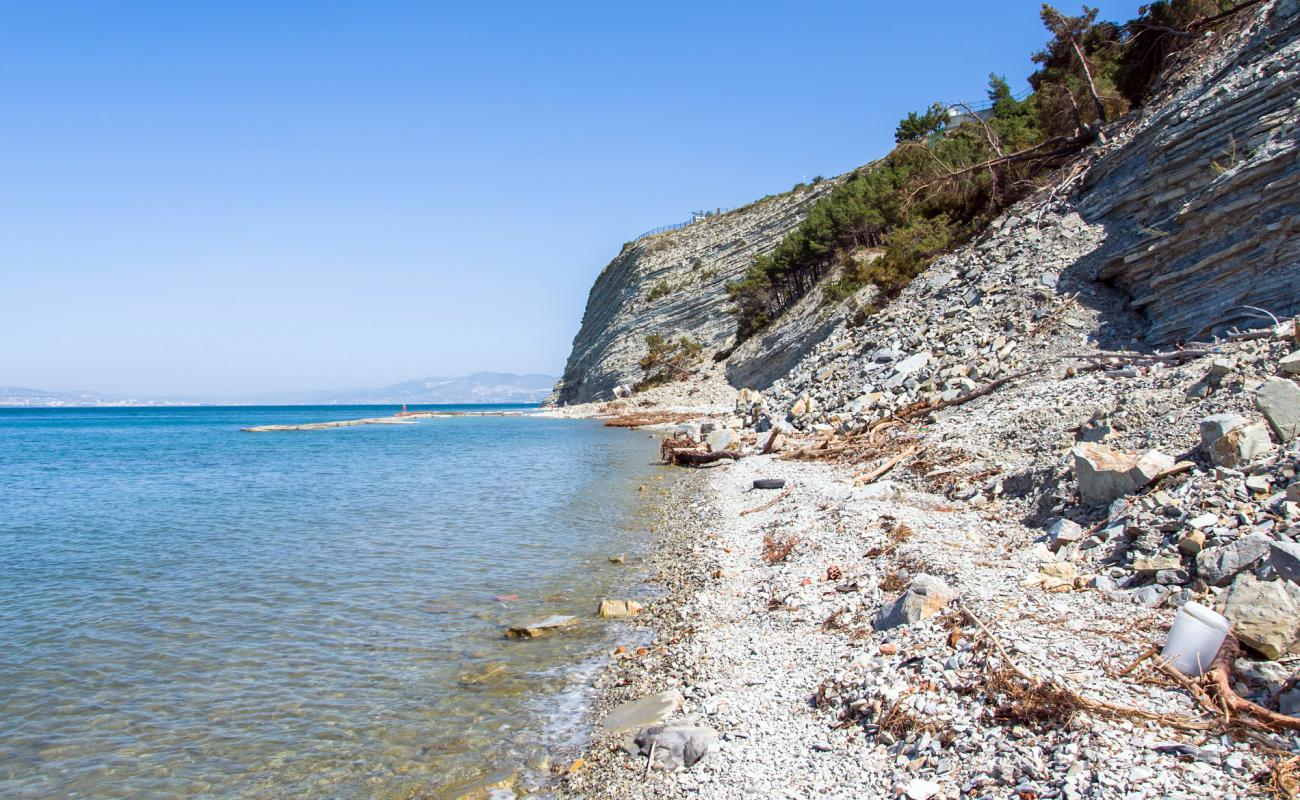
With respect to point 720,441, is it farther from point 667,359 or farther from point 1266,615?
point 667,359

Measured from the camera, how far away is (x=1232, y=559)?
19.9 ft

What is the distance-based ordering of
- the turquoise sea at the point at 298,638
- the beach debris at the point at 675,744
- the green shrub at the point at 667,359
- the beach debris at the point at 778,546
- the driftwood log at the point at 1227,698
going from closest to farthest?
the driftwood log at the point at 1227,698
the beach debris at the point at 675,744
the turquoise sea at the point at 298,638
the beach debris at the point at 778,546
the green shrub at the point at 667,359

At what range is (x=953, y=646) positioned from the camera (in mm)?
5965

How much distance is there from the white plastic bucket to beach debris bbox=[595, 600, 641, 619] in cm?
597

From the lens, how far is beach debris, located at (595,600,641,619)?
959 cm

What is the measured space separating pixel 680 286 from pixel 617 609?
62.9m

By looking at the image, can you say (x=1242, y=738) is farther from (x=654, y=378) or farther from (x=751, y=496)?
(x=654, y=378)

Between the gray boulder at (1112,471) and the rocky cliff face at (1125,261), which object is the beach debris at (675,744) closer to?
the gray boulder at (1112,471)

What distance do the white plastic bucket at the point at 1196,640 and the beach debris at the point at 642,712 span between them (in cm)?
373

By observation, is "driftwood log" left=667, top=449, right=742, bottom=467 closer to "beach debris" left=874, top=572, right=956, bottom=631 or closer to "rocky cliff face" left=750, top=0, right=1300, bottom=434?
"rocky cliff face" left=750, top=0, right=1300, bottom=434

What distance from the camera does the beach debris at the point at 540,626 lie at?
8961 mm

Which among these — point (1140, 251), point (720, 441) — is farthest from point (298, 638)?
point (1140, 251)

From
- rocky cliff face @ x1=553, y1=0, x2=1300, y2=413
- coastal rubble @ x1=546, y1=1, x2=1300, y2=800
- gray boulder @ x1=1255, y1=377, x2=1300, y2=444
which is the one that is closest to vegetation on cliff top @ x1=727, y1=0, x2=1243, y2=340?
rocky cliff face @ x1=553, y1=0, x2=1300, y2=413

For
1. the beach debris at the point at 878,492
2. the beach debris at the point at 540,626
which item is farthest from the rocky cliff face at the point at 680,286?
the beach debris at the point at 540,626
